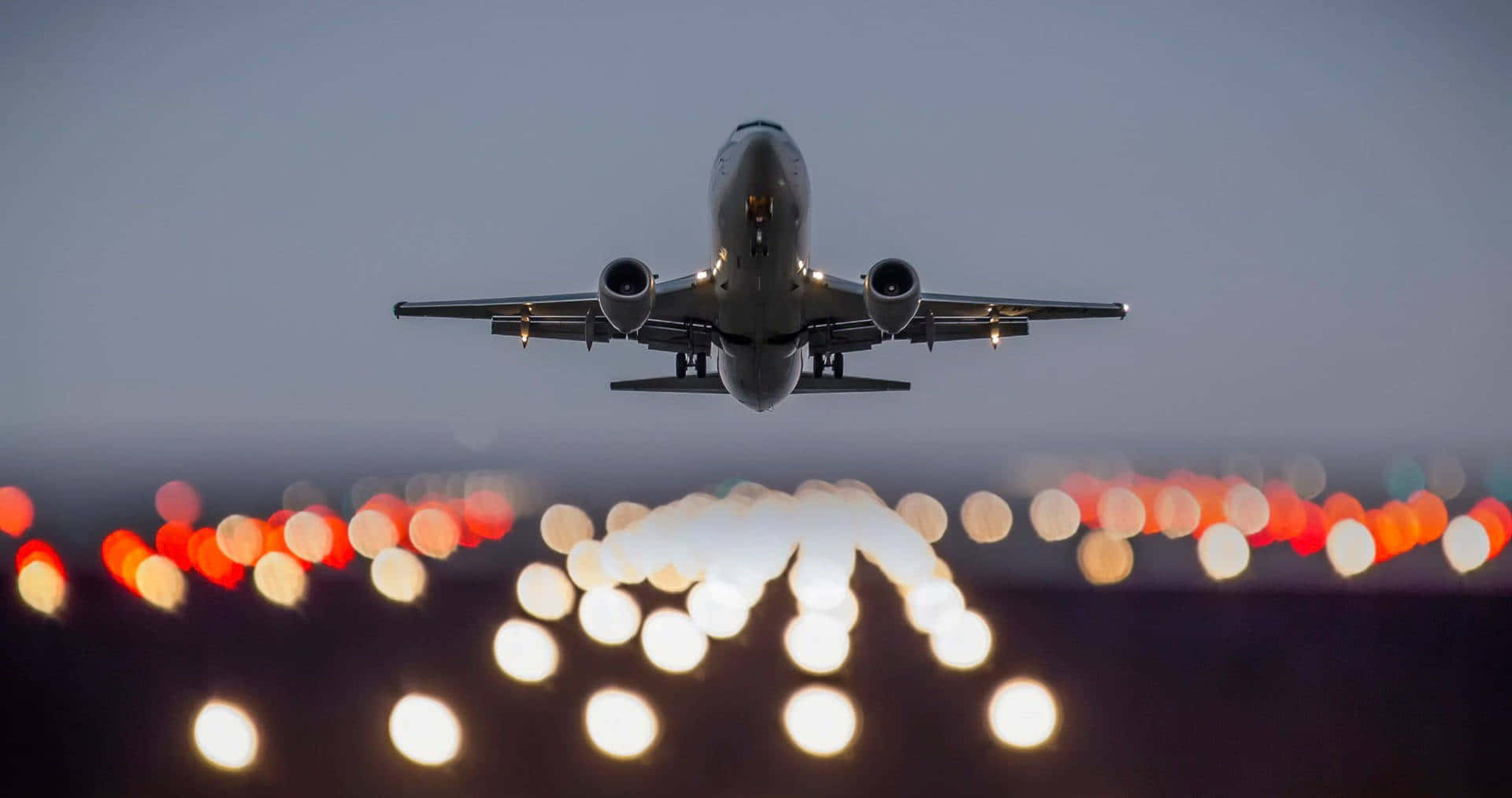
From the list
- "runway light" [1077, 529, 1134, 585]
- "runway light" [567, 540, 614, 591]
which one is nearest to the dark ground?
"runway light" [567, 540, 614, 591]

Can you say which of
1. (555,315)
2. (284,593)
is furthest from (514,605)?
(555,315)

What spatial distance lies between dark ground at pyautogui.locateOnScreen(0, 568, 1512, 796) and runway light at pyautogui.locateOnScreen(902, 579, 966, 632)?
68 cm

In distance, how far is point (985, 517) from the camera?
5462cm

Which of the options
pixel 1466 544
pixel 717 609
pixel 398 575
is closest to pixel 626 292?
pixel 717 609

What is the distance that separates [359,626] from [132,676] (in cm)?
565

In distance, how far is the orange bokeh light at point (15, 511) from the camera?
39.8m

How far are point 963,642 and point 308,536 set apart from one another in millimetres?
29504

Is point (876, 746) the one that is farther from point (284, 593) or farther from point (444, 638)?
point (284, 593)

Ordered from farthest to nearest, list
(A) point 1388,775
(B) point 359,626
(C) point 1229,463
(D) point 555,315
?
(C) point 1229,463 < (B) point 359,626 < (D) point 555,315 < (A) point 1388,775

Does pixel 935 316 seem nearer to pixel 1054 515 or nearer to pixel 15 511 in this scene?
pixel 1054 515

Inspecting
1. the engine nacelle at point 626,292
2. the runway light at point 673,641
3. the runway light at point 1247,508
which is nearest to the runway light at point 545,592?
the runway light at point 673,641

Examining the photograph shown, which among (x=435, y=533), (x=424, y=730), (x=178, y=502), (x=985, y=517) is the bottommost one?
(x=424, y=730)

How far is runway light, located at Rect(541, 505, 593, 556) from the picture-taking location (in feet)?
135

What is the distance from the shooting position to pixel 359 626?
2673cm
